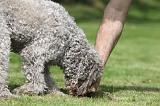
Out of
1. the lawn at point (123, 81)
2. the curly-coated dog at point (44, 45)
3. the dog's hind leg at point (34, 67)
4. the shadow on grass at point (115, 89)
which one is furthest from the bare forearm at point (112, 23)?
the dog's hind leg at point (34, 67)

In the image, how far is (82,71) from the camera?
9000mm

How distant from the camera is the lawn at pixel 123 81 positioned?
8.58 m

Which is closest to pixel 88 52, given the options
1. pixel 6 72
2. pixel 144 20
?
pixel 6 72

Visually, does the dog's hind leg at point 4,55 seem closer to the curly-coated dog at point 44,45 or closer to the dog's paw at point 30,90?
the curly-coated dog at point 44,45

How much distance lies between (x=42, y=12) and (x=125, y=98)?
66.4 inches

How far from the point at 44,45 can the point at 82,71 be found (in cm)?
63

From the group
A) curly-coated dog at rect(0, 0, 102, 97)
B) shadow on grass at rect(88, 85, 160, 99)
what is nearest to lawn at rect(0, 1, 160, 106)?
shadow on grass at rect(88, 85, 160, 99)

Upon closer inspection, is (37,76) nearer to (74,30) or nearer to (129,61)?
(74,30)

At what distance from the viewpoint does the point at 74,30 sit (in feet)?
29.8

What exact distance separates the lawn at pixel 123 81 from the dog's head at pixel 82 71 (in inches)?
6.2

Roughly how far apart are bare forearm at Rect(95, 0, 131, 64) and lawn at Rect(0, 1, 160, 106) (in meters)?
0.74

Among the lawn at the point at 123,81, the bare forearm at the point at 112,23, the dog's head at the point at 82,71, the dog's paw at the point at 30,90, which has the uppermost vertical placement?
the bare forearm at the point at 112,23

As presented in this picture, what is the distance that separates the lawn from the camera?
858cm

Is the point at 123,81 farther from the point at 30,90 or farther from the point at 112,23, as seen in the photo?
the point at 30,90
